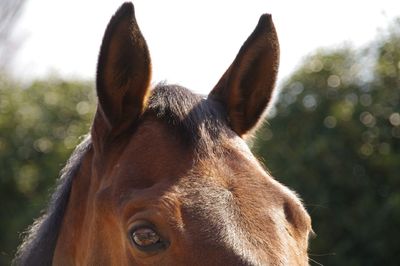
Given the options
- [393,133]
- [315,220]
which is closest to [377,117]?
[393,133]

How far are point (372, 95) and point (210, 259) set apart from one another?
7.14 meters

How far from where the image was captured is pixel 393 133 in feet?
31.3

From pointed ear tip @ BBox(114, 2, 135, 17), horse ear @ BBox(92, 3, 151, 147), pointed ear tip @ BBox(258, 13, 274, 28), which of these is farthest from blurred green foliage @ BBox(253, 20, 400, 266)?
pointed ear tip @ BBox(114, 2, 135, 17)

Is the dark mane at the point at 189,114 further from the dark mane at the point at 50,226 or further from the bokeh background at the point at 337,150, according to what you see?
the bokeh background at the point at 337,150

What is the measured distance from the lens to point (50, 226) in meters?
4.07

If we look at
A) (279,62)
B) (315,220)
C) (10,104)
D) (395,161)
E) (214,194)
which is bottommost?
Answer: (10,104)

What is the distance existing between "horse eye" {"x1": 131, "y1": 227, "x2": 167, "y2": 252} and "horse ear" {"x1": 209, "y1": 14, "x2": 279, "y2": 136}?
0.97 m

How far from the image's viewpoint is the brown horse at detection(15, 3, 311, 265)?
3279mm

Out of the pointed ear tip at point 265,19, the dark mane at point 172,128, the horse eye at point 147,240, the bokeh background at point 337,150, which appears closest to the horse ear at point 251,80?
the pointed ear tip at point 265,19

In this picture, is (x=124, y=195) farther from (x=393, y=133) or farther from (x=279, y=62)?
(x=393, y=133)

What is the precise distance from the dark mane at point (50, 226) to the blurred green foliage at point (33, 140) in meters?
6.95

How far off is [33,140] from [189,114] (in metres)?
9.04

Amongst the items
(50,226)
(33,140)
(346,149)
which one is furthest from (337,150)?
(50,226)

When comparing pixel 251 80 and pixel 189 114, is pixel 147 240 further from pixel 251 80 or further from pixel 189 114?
pixel 251 80
